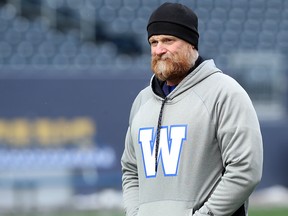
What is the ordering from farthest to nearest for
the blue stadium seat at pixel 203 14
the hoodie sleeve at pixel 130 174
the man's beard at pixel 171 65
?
the blue stadium seat at pixel 203 14, the hoodie sleeve at pixel 130 174, the man's beard at pixel 171 65

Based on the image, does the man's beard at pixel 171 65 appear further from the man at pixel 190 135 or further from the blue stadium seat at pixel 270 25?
the blue stadium seat at pixel 270 25

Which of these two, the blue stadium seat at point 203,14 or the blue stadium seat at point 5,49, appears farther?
the blue stadium seat at point 203,14

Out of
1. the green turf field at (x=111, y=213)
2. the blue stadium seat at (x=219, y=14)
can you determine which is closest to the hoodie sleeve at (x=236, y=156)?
the green turf field at (x=111, y=213)

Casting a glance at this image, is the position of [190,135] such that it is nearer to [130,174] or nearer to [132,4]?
[130,174]

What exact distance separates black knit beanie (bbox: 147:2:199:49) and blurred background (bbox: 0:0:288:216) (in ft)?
28.0

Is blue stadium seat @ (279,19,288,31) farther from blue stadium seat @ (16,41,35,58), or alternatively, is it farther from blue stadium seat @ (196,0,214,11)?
blue stadium seat @ (16,41,35,58)

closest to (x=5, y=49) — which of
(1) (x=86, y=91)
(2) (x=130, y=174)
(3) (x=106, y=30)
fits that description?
(1) (x=86, y=91)

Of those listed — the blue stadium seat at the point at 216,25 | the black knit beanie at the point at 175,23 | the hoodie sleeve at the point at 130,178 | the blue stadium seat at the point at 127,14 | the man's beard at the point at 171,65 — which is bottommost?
the hoodie sleeve at the point at 130,178

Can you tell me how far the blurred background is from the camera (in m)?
13.4

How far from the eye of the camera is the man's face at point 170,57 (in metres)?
3.67

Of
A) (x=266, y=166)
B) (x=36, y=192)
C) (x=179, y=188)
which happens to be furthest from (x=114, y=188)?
(x=179, y=188)

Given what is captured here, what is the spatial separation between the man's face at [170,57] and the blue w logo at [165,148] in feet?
0.72

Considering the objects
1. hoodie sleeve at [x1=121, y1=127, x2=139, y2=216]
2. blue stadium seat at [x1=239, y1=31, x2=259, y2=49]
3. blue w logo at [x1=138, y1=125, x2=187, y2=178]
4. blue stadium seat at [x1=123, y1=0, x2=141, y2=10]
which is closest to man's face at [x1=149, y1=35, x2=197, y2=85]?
blue w logo at [x1=138, y1=125, x2=187, y2=178]

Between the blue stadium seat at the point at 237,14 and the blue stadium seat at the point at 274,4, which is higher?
the blue stadium seat at the point at 274,4
